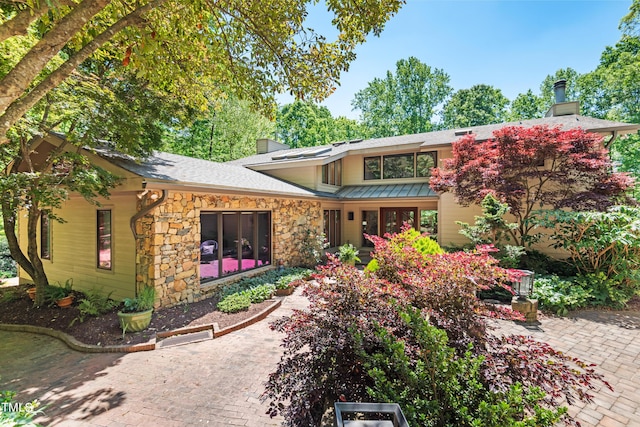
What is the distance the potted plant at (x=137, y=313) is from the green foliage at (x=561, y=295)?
8.76 metres

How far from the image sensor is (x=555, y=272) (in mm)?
8344

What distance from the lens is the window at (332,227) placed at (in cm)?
1312

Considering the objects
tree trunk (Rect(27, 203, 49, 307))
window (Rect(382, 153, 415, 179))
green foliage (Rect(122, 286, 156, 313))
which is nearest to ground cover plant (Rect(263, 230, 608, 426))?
green foliage (Rect(122, 286, 156, 313))

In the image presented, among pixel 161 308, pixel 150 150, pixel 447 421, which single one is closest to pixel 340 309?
pixel 447 421

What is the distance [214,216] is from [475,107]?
103 ft

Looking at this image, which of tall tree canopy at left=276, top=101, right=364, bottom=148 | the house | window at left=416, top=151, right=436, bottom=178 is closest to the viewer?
the house

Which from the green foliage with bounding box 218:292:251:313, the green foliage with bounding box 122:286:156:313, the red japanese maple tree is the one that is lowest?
the green foliage with bounding box 218:292:251:313

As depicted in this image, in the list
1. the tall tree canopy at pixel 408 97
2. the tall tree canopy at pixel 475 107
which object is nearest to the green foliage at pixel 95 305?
the tall tree canopy at pixel 408 97

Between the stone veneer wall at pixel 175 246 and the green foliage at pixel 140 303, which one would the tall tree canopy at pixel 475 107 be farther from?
the green foliage at pixel 140 303

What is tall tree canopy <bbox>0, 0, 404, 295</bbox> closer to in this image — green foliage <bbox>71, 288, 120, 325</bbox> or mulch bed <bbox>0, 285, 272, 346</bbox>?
mulch bed <bbox>0, 285, 272, 346</bbox>

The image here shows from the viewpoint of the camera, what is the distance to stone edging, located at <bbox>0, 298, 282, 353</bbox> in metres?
4.68

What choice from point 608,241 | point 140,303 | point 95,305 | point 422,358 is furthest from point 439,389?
point 608,241

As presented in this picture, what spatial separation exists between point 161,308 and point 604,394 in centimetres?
772

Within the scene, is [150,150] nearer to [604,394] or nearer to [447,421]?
[447,421]
